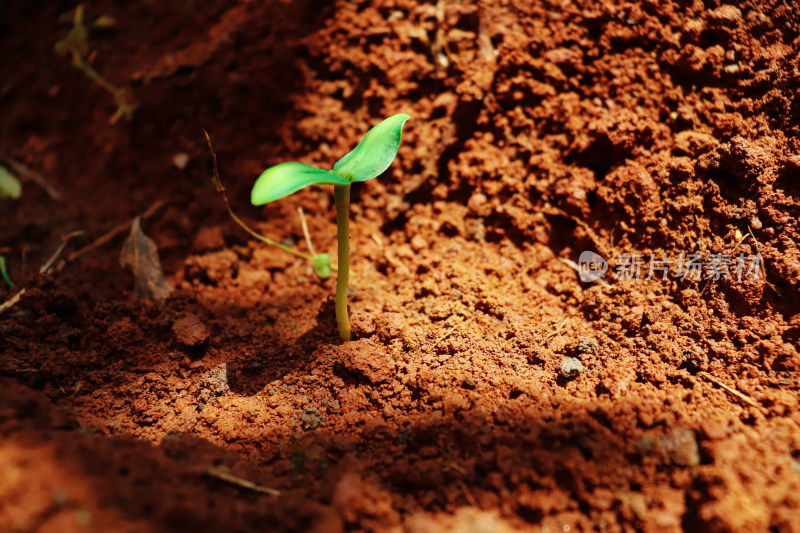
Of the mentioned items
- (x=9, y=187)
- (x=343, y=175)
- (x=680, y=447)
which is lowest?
(x=9, y=187)

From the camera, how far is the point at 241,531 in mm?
1022

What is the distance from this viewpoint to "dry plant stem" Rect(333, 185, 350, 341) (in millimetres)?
1406

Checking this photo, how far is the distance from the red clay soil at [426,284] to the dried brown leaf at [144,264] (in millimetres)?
51

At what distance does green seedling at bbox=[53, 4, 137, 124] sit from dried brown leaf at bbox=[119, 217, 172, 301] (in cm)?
68

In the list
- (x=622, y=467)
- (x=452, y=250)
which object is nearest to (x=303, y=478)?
(x=622, y=467)

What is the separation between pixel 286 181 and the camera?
126 centimetres

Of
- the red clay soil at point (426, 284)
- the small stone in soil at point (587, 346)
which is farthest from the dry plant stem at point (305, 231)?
the small stone in soil at point (587, 346)

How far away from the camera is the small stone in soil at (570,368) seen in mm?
1452

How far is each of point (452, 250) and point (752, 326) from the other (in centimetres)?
96

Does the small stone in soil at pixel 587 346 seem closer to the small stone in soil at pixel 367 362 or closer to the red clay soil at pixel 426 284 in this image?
the red clay soil at pixel 426 284

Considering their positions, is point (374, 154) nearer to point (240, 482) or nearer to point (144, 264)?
point (240, 482)
